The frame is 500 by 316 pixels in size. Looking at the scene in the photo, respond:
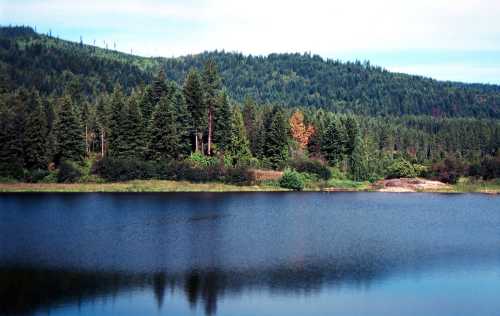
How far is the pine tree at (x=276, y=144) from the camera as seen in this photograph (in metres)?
110

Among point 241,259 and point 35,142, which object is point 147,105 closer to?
point 35,142

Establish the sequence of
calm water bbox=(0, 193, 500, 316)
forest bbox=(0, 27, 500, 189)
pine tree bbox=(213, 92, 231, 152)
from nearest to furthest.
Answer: calm water bbox=(0, 193, 500, 316) < forest bbox=(0, 27, 500, 189) < pine tree bbox=(213, 92, 231, 152)

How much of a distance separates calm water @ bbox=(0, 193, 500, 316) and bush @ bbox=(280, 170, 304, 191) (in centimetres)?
2423

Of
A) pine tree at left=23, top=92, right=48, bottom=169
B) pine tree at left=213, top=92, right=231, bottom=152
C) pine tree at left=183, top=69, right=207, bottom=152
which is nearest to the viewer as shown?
pine tree at left=23, top=92, right=48, bottom=169

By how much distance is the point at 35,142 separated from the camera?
309ft

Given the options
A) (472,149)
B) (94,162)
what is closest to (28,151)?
(94,162)

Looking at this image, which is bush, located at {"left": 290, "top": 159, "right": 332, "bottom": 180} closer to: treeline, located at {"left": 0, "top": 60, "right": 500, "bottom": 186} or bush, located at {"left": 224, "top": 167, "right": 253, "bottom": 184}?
treeline, located at {"left": 0, "top": 60, "right": 500, "bottom": 186}

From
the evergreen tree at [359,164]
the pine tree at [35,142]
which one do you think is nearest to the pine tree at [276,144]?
the evergreen tree at [359,164]

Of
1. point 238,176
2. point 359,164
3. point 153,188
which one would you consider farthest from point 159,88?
point 359,164

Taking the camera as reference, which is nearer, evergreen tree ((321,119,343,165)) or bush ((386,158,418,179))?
bush ((386,158,418,179))

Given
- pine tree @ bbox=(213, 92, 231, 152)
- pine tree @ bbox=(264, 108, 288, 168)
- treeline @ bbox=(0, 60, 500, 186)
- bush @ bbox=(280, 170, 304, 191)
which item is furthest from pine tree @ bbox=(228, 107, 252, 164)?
bush @ bbox=(280, 170, 304, 191)

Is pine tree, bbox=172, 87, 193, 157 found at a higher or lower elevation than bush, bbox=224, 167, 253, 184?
higher

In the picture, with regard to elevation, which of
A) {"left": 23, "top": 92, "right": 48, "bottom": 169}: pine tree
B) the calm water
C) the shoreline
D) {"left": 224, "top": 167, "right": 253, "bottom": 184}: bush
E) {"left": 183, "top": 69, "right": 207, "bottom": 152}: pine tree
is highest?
{"left": 183, "top": 69, "right": 207, "bottom": 152}: pine tree

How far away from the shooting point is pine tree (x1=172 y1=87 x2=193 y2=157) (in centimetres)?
10466
